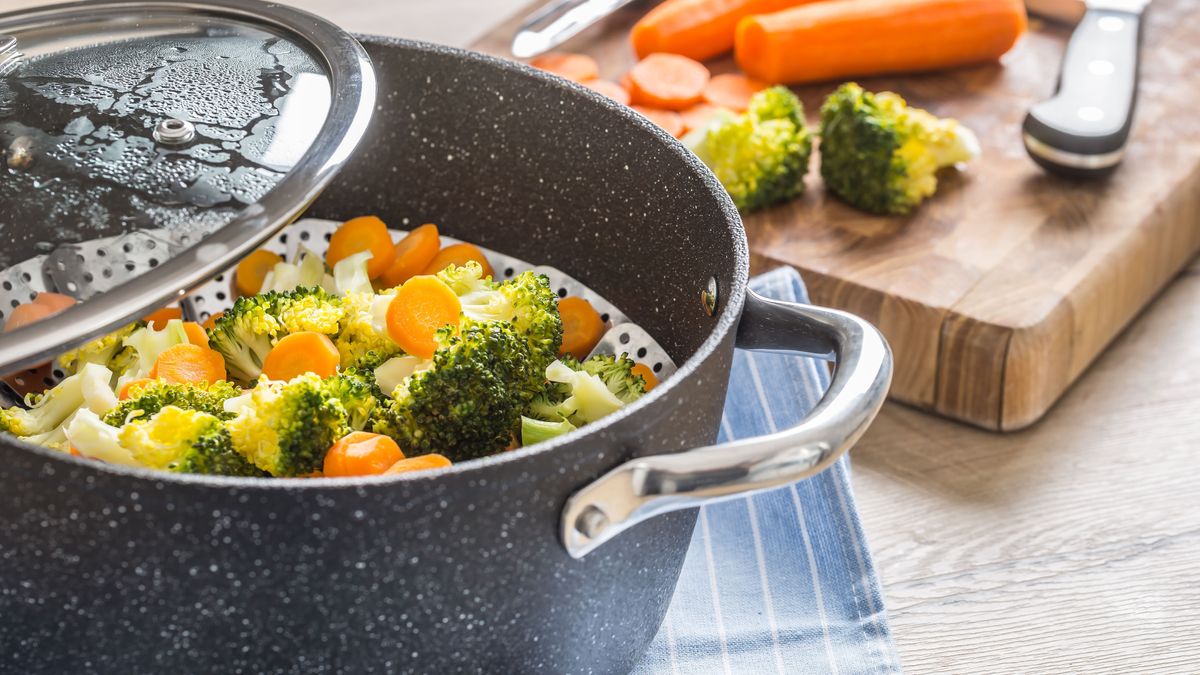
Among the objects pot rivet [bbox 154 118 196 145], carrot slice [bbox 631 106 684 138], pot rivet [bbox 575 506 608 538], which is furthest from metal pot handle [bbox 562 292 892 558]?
carrot slice [bbox 631 106 684 138]

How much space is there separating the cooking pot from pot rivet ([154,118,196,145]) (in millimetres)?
A: 228

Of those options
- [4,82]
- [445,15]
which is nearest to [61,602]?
[4,82]

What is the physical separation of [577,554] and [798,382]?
0.56 m

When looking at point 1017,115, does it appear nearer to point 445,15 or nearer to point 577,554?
point 445,15

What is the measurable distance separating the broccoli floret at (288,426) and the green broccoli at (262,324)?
0.13 meters

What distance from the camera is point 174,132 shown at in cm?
77

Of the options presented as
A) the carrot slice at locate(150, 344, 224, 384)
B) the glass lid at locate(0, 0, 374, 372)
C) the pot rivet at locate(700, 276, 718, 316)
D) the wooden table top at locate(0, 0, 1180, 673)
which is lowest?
the wooden table top at locate(0, 0, 1180, 673)

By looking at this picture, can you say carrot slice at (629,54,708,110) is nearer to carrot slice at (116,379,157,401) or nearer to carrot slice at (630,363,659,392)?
carrot slice at (630,363,659,392)

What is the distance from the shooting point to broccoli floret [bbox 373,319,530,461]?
799 millimetres

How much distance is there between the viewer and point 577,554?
0.68 meters

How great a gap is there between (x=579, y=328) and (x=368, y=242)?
0.68 feet

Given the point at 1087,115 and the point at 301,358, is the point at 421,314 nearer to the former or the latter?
the point at 301,358

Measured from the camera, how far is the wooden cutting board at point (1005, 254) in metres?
1.22

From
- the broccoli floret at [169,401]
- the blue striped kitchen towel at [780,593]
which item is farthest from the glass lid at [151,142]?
the blue striped kitchen towel at [780,593]
